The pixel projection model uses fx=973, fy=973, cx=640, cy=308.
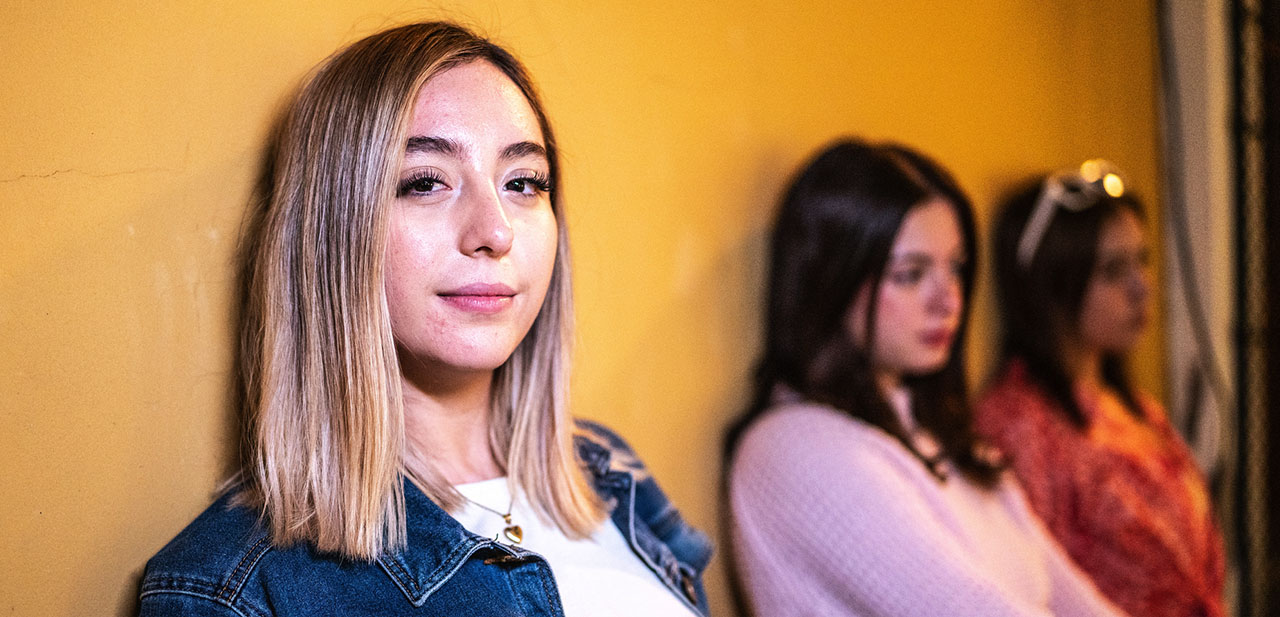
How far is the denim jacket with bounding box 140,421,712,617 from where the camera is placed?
85cm

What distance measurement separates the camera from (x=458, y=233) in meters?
0.94

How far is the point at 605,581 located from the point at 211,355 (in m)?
0.49

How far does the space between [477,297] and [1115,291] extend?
1714 millimetres

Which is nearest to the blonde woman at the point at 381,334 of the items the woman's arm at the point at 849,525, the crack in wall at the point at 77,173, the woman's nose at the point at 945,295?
the crack in wall at the point at 77,173

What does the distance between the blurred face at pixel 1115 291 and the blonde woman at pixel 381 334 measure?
1.56 meters

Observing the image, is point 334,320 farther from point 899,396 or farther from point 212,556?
point 899,396

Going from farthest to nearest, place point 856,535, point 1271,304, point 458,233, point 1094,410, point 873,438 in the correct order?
point 1271,304 < point 1094,410 < point 873,438 < point 856,535 < point 458,233

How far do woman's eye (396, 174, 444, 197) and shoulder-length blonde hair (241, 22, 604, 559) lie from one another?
1.2 inches

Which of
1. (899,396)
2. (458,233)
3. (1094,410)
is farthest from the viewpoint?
(1094,410)

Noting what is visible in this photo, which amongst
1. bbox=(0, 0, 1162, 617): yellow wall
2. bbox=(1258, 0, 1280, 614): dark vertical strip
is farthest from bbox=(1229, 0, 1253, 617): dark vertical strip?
bbox=(0, 0, 1162, 617): yellow wall

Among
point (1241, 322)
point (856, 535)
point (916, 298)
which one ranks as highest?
point (916, 298)

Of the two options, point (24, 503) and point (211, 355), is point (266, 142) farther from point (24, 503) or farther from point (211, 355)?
point (24, 503)

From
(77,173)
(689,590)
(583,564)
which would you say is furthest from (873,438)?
(77,173)

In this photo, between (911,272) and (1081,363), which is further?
(1081,363)
